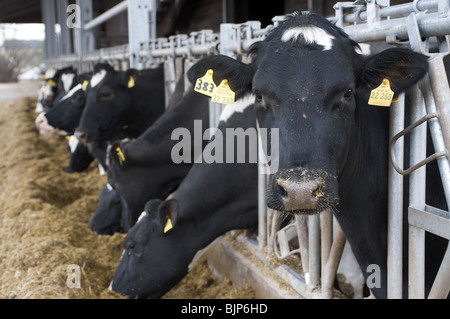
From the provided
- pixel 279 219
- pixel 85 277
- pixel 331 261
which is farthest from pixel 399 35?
pixel 85 277

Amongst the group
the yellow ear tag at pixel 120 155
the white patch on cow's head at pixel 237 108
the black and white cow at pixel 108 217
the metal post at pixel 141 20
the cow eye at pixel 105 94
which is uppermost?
the metal post at pixel 141 20

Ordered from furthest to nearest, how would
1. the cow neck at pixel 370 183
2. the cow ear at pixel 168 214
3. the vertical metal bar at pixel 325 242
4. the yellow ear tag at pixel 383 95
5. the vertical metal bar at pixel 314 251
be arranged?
1. the cow ear at pixel 168 214
2. the vertical metal bar at pixel 314 251
3. the vertical metal bar at pixel 325 242
4. the cow neck at pixel 370 183
5. the yellow ear tag at pixel 383 95

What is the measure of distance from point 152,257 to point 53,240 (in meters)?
1.01

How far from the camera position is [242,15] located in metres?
11.3

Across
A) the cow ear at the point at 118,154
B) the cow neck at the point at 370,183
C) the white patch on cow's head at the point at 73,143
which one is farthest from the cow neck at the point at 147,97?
the cow neck at the point at 370,183

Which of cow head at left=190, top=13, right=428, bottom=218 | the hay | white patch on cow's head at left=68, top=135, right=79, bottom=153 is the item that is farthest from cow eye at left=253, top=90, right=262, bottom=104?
white patch on cow's head at left=68, top=135, right=79, bottom=153

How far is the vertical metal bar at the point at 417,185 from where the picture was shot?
208cm

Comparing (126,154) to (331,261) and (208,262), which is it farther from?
(331,261)

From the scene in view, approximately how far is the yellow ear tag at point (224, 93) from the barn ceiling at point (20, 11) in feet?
77.0

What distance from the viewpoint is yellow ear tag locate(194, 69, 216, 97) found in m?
2.56

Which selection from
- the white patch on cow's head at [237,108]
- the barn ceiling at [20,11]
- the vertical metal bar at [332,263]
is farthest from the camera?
the barn ceiling at [20,11]

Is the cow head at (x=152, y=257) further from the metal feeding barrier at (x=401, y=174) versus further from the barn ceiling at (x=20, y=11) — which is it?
the barn ceiling at (x=20, y=11)

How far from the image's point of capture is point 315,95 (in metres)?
2.02

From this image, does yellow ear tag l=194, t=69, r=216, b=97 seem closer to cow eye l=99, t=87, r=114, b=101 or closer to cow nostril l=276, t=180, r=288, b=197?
cow nostril l=276, t=180, r=288, b=197
